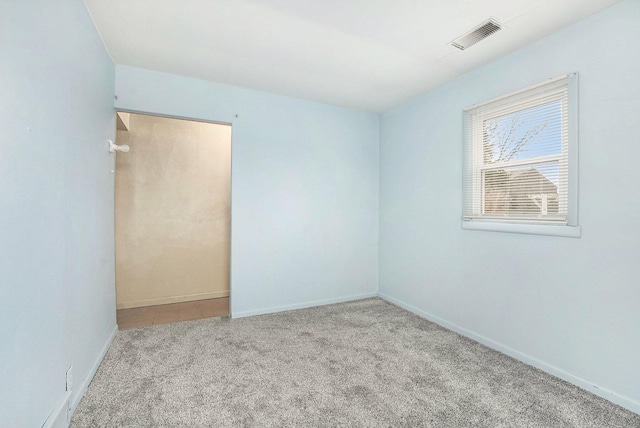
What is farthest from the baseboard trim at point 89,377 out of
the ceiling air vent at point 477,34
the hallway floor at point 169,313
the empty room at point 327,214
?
the ceiling air vent at point 477,34

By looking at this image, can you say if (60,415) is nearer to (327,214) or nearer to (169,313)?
(169,313)

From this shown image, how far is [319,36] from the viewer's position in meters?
2.19

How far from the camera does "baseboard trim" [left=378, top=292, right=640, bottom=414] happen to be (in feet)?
5.74

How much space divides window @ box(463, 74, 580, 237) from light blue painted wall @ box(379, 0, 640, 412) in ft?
0.25

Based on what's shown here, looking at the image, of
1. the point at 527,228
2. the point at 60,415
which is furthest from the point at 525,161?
the point at 60,415

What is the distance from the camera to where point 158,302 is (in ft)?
12.4

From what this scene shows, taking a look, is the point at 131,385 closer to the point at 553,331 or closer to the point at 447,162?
the point at 553,331

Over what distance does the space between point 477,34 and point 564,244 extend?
164 centimetres

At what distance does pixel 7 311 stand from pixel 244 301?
226 centimetres

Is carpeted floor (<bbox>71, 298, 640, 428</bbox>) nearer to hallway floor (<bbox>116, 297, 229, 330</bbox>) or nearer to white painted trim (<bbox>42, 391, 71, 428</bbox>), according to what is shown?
white painted trim (<bbox>42, 391, 71, 428</bbox>)

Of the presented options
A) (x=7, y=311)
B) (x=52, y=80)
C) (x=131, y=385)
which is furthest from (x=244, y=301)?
(x=52, y=80)

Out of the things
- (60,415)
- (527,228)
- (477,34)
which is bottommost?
(60,415)

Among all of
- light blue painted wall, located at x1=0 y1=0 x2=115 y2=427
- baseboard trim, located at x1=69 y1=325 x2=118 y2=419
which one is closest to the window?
light blue painted wall, located at x1=0 y1=0 x2=115 y2=427

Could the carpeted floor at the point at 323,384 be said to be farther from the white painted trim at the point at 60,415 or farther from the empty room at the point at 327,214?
the white painted trim at the point at 60,415
